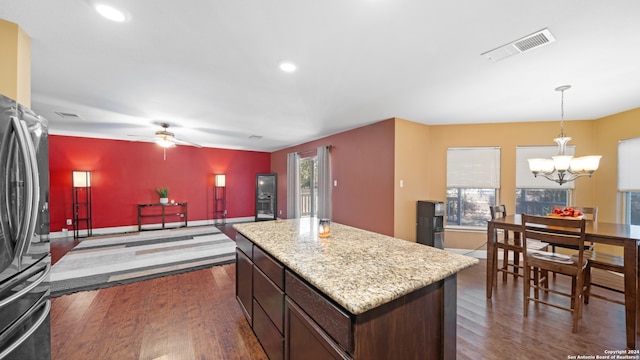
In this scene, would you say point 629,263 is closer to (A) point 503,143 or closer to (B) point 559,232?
(B) point 559,232

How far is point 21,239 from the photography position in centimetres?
122

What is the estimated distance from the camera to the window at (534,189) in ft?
13.7

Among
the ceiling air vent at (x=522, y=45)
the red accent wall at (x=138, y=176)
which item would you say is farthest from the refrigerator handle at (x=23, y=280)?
the red accent wall at (x=138, y=176)

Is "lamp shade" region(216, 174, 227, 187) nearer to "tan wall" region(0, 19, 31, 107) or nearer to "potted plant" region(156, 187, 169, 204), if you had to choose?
"potted plant" region(156, 187, 169, 204)

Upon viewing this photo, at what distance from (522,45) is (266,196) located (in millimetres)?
7115

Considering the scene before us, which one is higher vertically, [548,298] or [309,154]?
[309,154]

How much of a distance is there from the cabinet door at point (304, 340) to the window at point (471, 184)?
4.27m

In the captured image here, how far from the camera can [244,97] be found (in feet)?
10.6

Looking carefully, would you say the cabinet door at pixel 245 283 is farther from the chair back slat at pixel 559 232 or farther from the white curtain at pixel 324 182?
the white curtain at pixel 324 182

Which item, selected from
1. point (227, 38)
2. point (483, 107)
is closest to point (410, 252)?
point (227, 38)

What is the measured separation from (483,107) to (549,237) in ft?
6.81

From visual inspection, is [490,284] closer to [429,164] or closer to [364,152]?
→ [429,164]

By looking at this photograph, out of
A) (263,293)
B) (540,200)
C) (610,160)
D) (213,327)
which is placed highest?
(610,160)

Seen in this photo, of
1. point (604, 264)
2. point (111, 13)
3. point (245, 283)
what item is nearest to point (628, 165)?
point (604, 264)
